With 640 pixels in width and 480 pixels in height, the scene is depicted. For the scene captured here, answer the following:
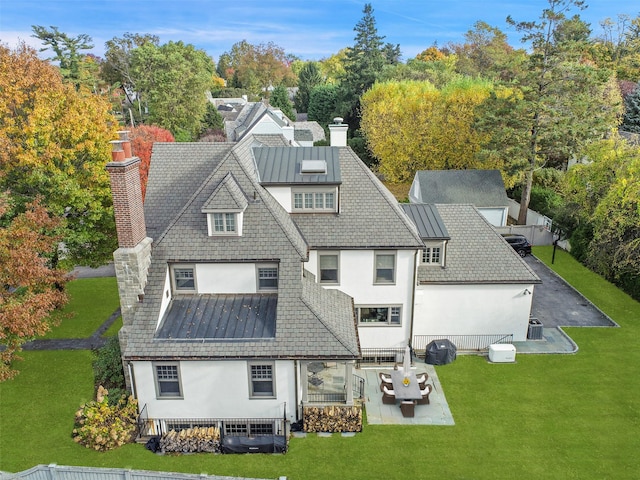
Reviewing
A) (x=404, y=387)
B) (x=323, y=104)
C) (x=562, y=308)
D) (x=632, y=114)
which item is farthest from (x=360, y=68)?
(x=404, y=387)

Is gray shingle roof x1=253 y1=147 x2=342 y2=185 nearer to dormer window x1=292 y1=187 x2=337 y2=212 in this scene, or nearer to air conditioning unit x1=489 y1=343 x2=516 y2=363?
dormer window x1=292 y1=187 x2=337 y2=212

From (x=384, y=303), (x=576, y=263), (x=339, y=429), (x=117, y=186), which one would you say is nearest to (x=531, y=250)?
(x=576, y=263)

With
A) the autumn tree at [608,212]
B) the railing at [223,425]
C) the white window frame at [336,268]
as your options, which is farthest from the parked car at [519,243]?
the railing at [223,425]

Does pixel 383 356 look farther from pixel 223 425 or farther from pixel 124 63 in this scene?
pixel 124 63

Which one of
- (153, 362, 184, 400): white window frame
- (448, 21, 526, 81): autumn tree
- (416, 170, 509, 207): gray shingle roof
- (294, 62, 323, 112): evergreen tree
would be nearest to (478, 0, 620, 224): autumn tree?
(416, 170, 509, 207): gray shingle roof

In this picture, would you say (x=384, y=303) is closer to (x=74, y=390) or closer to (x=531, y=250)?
(x=74, y=390)

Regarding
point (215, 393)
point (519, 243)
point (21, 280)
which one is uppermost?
point (21, 280)
